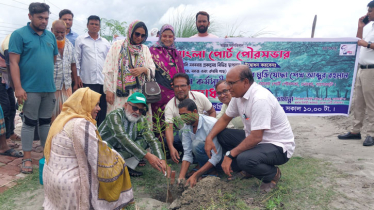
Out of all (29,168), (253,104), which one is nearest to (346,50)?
(253,104)

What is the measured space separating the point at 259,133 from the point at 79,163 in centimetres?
172

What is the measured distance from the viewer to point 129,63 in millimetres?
4051

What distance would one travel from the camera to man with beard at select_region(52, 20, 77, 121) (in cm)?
412

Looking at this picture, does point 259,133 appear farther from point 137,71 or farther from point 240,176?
point 137,71

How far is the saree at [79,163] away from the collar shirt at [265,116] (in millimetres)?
1436

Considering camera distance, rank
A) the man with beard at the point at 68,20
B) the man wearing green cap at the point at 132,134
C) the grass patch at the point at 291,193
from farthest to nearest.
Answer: the man with beard at the point at 68,20 < the man wearing green cap at the point at 132,134 < the grass patch at the point at 291,193

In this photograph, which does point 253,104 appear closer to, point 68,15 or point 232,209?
point 232,209

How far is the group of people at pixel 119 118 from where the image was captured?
2492 millimetres

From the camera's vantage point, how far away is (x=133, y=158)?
3.61m

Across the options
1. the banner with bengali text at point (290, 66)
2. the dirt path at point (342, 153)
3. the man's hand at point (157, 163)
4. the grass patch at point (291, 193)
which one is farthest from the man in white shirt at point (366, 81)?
the man's hand at point (157, 163)

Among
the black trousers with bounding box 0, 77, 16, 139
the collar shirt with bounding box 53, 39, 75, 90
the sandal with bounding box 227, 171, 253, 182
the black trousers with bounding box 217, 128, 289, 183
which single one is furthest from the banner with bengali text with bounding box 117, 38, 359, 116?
the black trousers with bounding box 0, 77, 16, 139

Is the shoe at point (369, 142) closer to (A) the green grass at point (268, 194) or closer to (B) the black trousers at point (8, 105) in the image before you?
(A) the green grass at point (268, 194)

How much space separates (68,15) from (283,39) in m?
3.75

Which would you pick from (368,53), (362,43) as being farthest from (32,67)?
(368,53)
